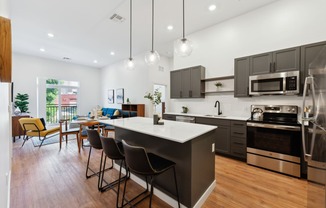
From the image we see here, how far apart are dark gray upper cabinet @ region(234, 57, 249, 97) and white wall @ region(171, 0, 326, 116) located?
277mm

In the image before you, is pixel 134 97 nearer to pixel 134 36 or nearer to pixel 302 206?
pixel 134 36

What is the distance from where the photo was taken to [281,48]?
9.95 ft

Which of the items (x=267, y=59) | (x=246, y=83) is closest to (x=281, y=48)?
(x=267, y=59)

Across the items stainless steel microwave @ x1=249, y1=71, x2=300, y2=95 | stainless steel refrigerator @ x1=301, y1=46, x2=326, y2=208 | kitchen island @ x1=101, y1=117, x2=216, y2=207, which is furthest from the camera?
stainless steel microwave @ x1=249, y1=71, x2=300, y2=95

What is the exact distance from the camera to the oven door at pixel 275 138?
2464 mm

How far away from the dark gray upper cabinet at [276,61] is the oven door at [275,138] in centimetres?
117

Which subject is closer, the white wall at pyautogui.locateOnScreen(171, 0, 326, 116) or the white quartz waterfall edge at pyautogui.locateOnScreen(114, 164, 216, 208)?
the white quartz waterfall edge at pyautogui.locateOnScreen(114, 164, 216, 208)

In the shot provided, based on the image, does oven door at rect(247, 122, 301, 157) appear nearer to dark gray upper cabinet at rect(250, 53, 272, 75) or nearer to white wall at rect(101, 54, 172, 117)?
dark gray upper cabinet at rect(250, 53, 272, 75)

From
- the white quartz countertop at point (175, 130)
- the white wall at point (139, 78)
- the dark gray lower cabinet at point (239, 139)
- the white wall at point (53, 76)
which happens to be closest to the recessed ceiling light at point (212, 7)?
the dark gray lower cabinet at point (239, 139)

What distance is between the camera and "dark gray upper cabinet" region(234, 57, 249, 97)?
330 centimetres

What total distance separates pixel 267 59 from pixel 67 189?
4405mm

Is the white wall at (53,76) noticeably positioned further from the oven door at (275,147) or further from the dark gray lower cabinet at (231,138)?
the oven door at (275,147)

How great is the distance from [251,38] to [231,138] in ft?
8.01

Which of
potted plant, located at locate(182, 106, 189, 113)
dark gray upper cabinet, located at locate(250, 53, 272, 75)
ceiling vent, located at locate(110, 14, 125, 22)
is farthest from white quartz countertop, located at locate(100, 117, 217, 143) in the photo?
ceiling vent, located at locate(110, 14, 125, 22)
